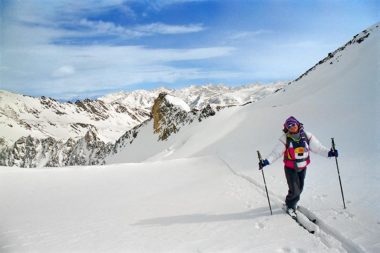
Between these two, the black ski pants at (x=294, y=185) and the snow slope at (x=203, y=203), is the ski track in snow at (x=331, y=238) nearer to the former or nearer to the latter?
the snow slope at (x=203, y=203)

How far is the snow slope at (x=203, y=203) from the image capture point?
27.7 ft

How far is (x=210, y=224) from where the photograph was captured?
32.6ft

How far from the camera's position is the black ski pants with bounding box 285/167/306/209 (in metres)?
10.1

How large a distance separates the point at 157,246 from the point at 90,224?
10.6 ft

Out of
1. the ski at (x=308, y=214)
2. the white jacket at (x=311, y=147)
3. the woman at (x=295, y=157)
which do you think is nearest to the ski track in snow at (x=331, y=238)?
the ski at (x=308, y=214)

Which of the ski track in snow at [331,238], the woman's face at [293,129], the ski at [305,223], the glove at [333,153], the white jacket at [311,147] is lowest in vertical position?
the ski track in snow at [331,238]

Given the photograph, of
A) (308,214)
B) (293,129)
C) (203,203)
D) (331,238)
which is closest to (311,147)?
(293,129)

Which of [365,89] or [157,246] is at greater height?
[365,89]

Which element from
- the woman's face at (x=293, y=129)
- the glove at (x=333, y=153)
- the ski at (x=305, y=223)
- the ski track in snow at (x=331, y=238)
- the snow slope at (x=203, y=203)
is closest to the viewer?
the ski track in snow at (x=331, y=238)

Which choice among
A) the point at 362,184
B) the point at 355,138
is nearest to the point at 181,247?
the point at 362,184

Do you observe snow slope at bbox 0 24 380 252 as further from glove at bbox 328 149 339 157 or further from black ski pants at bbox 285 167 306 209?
glove at bbox 328 149 339 157

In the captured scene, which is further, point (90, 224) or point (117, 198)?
point (117, 198)

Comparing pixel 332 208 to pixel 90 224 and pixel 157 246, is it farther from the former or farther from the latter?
pixel 90 224

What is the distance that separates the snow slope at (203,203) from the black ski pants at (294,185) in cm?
41
